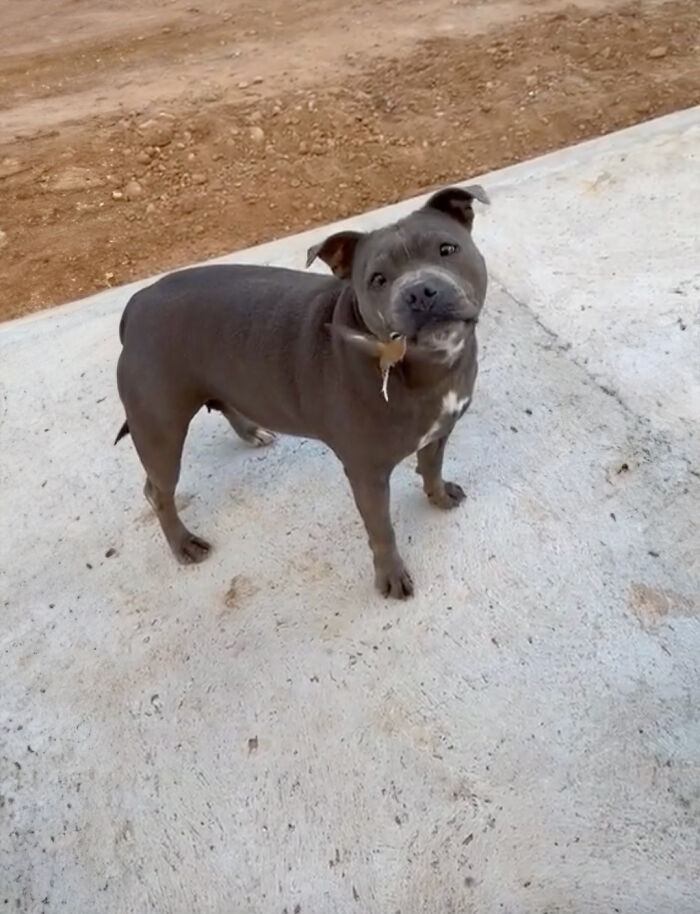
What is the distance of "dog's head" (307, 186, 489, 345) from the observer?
73.1 inches

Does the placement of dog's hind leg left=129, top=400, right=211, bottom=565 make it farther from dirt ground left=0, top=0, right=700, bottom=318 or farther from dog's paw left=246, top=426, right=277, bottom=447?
dirt ground left=0, top=0, right=700, bottom=318

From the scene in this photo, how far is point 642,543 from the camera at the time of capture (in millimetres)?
2545

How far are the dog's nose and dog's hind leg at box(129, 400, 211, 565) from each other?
33.6 inches

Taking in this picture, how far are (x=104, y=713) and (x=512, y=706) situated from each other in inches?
43.7

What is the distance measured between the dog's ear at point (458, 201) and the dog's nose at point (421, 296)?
320 mm

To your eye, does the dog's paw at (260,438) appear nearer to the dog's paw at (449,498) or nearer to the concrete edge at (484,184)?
the dog's paw at (449,498)

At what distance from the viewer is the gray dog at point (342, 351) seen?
194 centimetres

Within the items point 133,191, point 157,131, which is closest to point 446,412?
point 133,191

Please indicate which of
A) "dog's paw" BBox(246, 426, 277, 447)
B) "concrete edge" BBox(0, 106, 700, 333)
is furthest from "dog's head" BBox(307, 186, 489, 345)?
"concrete edge" BBox(0, 106, 700, 333)

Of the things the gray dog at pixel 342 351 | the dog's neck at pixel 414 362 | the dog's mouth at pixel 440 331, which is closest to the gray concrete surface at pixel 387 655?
the gray dog at pixel 342 351

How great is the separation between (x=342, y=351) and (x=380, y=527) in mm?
533

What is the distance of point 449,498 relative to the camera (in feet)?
8.94

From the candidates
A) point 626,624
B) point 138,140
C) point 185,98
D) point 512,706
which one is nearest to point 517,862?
point 512,706

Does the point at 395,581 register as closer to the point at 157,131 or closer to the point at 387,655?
the point at 387,655
